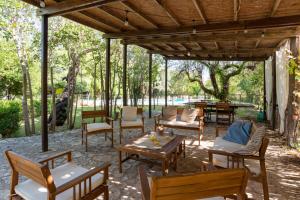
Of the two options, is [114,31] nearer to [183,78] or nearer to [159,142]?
[159,142]

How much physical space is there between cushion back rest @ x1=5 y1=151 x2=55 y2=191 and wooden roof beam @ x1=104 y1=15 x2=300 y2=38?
16.0 ft

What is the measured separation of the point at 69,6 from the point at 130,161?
3.12m

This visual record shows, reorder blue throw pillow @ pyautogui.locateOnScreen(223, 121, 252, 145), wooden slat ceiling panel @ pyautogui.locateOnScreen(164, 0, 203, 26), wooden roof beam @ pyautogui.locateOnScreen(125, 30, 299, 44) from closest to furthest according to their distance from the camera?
blue throw pillow @ pyautogui.locateOnScreen(223, 121, 252, 145)
wooden slat ceiling panel @ pyautogui.locateOnScreen(164, 0, 203, 26)
wooden roof beam @ pyautogui.locateOnScreen(125, 30, 299, 44)

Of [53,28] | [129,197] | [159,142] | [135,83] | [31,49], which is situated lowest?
[129,197]

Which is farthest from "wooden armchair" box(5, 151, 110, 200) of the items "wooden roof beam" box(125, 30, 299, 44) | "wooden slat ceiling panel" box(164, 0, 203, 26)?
"wooden roof beam" box(125, 30, 299, 44)

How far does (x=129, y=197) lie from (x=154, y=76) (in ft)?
31.2

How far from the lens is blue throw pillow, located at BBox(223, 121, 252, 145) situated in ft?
12.0

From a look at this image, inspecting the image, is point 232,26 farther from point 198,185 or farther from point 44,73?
point 198,185

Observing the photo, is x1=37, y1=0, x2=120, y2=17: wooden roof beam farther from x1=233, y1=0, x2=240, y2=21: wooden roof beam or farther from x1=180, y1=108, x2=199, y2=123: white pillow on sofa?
x1=180, y1=108, x2=199, y2=123: white pillow on sofa

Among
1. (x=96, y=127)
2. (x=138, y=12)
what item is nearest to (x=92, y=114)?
(x=96, y=127)

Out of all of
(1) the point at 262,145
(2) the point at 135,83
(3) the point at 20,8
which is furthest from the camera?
(2) the point at 135,83

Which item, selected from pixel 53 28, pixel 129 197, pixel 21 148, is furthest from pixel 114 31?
pixel 129 197

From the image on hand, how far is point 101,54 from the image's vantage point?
26.3 feet

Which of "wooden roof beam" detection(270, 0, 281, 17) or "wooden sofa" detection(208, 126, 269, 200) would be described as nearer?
"wooden sofa" detection(208, 126, 269, 200)
